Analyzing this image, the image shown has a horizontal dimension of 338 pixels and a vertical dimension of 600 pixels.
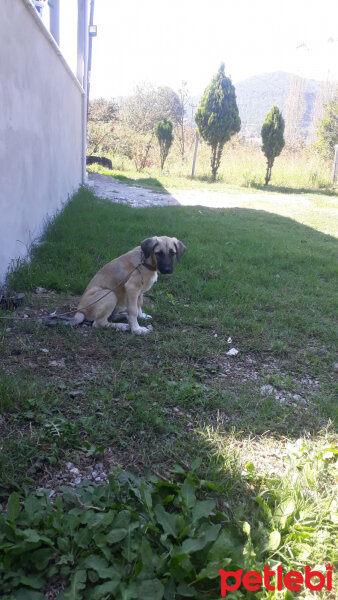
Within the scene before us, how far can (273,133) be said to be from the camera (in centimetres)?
2005

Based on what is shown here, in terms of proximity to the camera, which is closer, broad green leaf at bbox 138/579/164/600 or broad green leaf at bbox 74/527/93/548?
broad green leaf at bbox 138/579/164/600

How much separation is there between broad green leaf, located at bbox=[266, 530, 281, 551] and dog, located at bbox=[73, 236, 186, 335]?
260cm

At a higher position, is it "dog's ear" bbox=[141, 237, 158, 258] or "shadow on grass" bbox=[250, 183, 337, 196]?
"shadow on grass" bbox=[250, 183, 337, 196]

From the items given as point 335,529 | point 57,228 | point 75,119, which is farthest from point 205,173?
point 335,529

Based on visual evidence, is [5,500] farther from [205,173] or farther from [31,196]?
[205,173]

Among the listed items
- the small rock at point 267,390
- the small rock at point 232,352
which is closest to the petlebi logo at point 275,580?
the small rock at point 267,390

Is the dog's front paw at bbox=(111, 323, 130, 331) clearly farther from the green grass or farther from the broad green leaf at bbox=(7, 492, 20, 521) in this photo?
the green grass

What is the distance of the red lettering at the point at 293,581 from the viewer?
171cm

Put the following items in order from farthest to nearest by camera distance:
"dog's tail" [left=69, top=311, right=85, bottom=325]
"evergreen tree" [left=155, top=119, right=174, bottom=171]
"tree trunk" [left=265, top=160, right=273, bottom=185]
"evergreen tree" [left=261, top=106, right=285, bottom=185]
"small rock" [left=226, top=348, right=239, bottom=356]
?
1. "evergreen tree" [left=155, top=119, right=174, bottom=171]
2. "tree trunk" [left=265, top=160, right=273, bottom=185]
3. "evergreen tree" [left=261, top=106, right=285, bottom=185]
4. "dog's tail" [left=69, top=311, right=85, bottom=325]
5. "small rock" [left=226, top=348, right=239, bottom=356]

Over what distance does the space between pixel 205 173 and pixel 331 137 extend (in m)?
8.18

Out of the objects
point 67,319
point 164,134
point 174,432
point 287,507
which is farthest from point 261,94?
point 287,507

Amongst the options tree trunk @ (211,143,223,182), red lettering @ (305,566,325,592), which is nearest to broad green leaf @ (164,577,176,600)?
→ red lettering @ (305,566,325,592)

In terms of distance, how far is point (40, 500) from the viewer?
1.97 metres

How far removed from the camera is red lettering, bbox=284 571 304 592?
5.60 feet
